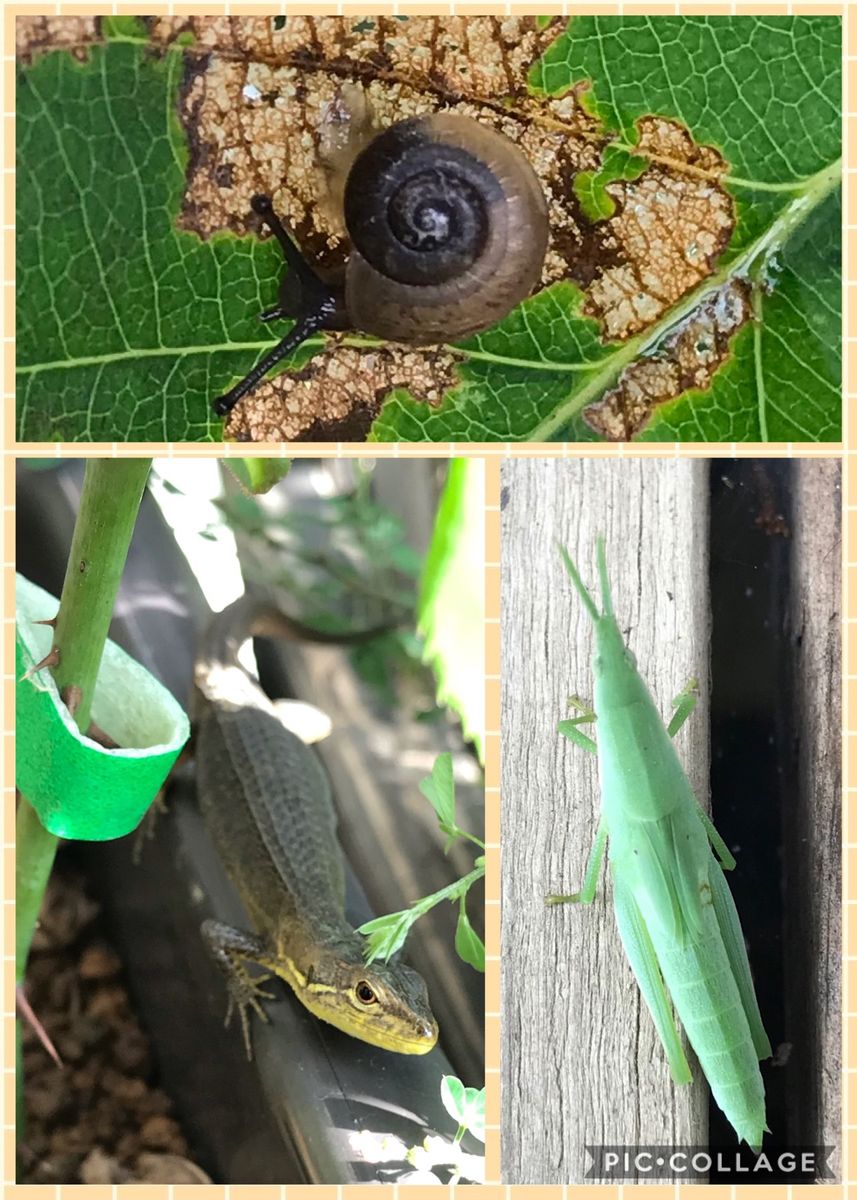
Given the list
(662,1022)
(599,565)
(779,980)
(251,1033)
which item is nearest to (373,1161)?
(251,1033)

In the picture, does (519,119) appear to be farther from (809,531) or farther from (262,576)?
(262,576)

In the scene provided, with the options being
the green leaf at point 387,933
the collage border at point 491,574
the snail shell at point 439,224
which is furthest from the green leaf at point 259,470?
the green leaf at point 387,933

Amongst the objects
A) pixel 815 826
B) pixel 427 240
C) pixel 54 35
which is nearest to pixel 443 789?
pixel 815 826

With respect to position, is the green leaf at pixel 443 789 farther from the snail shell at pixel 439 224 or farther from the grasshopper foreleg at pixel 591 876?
the snail shell at pixel 439 224

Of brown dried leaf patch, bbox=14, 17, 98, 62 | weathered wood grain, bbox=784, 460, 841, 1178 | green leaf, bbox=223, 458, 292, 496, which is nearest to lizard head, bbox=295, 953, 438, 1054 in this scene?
weathered wood grain, bbox=784, 460, 841, 1178

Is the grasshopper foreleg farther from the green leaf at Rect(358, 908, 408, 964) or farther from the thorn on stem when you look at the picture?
the thorn on stem

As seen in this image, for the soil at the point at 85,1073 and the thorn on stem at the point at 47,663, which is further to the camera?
the soil at the point at 85,1073
